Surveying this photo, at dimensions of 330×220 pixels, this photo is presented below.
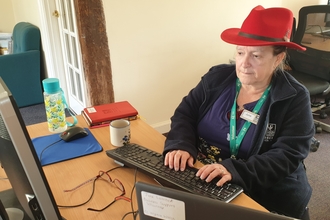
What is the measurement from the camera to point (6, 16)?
4551mm

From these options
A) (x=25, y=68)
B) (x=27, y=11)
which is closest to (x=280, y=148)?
(x=25, y=68)

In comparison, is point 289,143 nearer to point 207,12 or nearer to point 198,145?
point 198,145

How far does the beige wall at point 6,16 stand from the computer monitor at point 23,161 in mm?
4421

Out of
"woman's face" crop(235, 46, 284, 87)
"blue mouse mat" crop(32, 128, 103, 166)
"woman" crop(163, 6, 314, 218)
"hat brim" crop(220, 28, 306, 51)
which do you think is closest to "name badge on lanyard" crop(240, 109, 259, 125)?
"woman" crop(163, 6, 314, 218)

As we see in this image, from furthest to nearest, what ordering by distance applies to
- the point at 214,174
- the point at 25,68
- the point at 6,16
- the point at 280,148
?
the point at 6,16 → the point at 25,68 → the point at 280,148 → the point at 214,174

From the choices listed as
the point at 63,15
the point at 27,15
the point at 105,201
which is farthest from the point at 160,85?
the point at 27,15

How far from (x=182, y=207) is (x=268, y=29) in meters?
0.93

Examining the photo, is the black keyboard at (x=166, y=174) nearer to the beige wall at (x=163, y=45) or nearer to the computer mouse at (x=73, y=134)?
the computer mouse at (x=73, y=134)

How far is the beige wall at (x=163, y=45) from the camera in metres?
2.45

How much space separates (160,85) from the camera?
2775 mm

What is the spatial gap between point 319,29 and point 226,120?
6.41 feet

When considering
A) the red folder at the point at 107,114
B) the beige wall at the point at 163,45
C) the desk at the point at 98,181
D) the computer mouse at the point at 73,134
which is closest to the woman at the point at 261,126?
the desk at the point at 98,181

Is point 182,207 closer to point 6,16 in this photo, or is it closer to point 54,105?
point 54,105

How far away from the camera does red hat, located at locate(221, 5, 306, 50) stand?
1.27 metres
